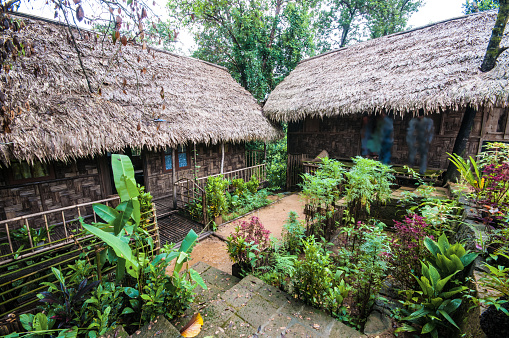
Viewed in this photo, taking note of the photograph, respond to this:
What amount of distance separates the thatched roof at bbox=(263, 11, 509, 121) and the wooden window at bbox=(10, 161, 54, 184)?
21.8ft

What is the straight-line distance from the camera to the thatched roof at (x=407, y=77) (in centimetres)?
511

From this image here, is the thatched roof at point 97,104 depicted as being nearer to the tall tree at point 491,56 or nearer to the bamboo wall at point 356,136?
the bamboo wall at point 356,136

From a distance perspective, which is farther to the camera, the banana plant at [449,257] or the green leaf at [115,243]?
the banana plant at [449,257]

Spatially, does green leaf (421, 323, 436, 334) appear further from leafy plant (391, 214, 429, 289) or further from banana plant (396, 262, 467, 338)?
leafy plant (391, 214, 429, 289)

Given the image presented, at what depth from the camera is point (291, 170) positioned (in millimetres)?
8328

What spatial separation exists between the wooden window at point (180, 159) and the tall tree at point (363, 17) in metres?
13.5

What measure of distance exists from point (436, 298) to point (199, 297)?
7.45 ft

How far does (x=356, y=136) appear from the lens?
796 centimetres

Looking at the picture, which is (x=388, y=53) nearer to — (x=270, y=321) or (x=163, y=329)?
(x=270, y=321)

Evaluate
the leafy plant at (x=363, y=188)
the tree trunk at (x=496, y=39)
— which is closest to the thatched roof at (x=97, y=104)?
the leafy plant at (x=363, y=188)

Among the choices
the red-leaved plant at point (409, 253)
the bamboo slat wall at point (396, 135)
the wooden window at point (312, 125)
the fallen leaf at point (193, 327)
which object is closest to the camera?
the fallen leaf at point (193, 327)

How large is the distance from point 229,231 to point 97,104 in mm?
4033

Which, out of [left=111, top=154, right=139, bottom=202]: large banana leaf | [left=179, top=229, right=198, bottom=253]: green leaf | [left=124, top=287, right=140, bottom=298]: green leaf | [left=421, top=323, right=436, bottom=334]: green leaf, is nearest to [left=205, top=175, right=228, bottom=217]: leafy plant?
[left=179, top=229, right=198, bottom=253]: green leaf

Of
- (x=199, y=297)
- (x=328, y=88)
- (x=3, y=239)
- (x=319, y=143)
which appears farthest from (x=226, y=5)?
(x=199, y=297)
